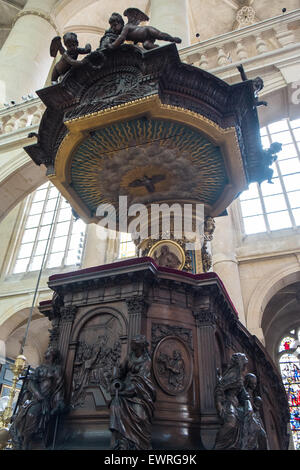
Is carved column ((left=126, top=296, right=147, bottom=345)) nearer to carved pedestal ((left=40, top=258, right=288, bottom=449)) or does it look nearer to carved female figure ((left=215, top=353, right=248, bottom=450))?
carved pedestal ((left=40, top=258, right=288, bottom=449))

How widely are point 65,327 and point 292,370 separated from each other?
9.70 meters

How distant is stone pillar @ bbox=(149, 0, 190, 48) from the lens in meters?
7.13

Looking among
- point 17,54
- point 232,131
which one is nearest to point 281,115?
point 232,131

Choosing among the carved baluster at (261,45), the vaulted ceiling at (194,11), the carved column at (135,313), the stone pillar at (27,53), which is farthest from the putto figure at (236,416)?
the vaulted ceiling at (194,11)

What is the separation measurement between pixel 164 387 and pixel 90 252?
29.2ft

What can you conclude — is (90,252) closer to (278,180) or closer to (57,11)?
(278,180)

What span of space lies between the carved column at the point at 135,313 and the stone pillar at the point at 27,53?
26.6 feet

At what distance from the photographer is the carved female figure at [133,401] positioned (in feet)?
6.70

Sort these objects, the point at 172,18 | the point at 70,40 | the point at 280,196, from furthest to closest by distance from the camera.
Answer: the point at 280,196
the point at 172,18
the point at 70,40

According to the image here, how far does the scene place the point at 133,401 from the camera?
215cm

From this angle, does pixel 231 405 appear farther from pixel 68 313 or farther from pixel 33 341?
pixel 33 341

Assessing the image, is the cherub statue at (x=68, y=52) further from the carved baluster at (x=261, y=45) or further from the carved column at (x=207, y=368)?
the carved baluster at (x=261, y=45)

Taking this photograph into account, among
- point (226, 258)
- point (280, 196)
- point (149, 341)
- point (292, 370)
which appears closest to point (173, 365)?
point (149, 341)

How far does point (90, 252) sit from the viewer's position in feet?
36.5
